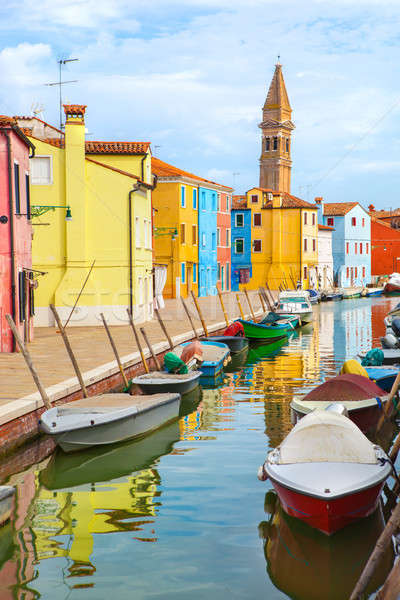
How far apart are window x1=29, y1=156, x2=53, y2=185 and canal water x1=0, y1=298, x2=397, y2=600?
16841 mm

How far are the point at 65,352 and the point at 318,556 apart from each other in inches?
547

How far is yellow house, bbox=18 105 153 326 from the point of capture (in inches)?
1156

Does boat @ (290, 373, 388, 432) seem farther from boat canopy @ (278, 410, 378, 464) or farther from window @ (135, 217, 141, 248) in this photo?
window @ (135, 217, 141, 248)

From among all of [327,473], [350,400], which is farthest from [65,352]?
[327,473]

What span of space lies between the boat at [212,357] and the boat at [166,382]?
7.99 ft

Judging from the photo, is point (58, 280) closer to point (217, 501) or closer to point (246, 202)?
point (217, 501)

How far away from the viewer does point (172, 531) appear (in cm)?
940

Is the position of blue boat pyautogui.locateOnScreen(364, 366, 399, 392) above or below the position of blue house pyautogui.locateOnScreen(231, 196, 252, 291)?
below

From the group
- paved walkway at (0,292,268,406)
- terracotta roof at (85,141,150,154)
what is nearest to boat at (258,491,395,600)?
paved walkway at (0,292,268,406)

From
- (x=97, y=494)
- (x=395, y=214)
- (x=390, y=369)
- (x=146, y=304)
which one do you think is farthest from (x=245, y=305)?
(x=395, y=214)

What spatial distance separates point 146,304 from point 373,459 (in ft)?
77.5

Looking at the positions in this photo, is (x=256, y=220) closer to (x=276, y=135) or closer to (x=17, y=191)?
(x=276, y=135)

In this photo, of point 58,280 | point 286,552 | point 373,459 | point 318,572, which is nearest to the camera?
point 318,572

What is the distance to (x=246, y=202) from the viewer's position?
220ft
